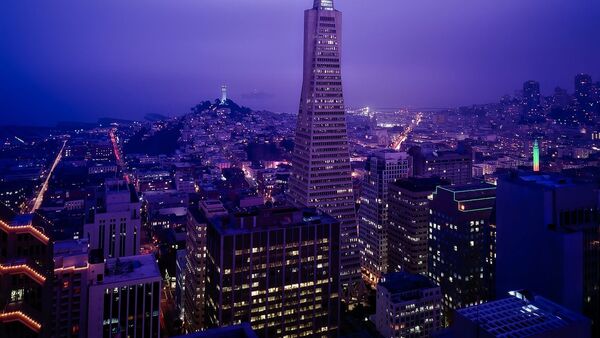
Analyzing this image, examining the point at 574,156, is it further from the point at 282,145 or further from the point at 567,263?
the point at 282,145

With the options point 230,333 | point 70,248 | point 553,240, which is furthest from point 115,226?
point 553,240

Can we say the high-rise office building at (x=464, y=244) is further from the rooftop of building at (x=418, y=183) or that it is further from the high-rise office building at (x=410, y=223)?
the rooftop of building at (x=418, y=183)

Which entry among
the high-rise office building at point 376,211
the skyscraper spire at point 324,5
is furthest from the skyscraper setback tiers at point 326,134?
the high-rise office building at point 376,211

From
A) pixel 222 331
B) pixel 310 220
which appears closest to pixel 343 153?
pixel 310 220

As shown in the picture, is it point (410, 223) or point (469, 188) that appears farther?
point (410, 223)

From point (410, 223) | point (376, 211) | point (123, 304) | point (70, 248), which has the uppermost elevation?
point (70, 248)

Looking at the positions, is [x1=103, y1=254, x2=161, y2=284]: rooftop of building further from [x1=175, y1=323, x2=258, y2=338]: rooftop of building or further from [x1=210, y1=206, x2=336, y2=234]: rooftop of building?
[x1=175, y1=323, x2=258, y2=338]: rooftop of building

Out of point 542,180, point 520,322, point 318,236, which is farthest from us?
point 318,236

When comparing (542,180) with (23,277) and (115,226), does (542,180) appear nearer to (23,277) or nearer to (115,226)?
(23,277)
